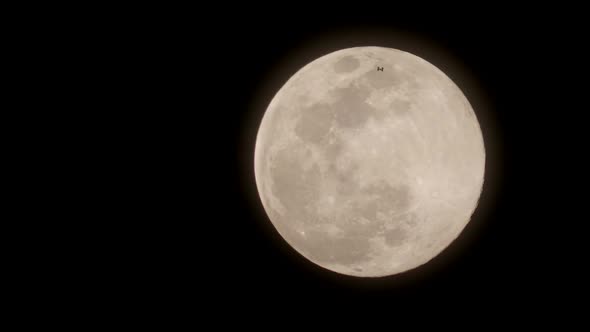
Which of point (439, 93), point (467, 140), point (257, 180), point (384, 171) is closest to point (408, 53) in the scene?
point (439, 93)

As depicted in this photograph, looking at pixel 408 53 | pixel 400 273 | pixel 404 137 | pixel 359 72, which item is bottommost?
pixel 400 273

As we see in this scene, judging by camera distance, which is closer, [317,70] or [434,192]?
[434,192]

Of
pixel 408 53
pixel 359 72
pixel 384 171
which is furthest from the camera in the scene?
pixel 408 53

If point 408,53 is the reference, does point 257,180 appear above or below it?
below

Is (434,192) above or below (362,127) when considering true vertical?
below

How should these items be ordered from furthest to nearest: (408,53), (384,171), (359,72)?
(408,53)
(359,72)
(384,171)

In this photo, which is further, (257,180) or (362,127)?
(257,180)

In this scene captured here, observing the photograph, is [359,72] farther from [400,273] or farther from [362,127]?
[400,273]

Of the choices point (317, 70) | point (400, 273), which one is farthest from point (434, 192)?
point (317, 70)

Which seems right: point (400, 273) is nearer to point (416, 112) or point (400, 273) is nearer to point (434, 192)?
point (434, 192)
